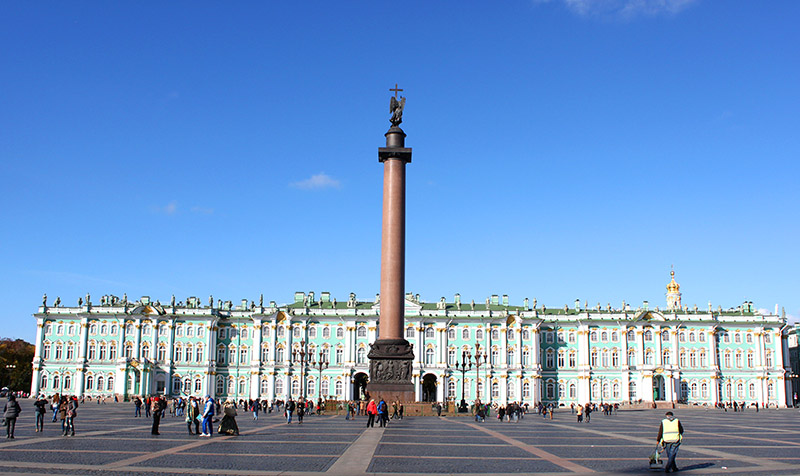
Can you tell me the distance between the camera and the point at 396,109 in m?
51.4

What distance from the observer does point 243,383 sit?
97.4m

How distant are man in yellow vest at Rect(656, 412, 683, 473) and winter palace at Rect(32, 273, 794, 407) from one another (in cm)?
7840

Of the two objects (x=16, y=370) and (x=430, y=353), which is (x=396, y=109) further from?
(x=16, y=370)

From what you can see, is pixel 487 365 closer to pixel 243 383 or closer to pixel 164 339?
pixel 243 383

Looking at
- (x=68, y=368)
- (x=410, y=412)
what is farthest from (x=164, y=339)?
(x=410, y=412)

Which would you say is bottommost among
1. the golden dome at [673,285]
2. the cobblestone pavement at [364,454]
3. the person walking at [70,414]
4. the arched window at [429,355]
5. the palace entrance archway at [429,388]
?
the palace entrance archway at [429,388]

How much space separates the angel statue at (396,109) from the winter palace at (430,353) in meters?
49.5

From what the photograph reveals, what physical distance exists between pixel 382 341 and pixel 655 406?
55.6 metres

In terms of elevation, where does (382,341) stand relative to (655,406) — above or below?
above

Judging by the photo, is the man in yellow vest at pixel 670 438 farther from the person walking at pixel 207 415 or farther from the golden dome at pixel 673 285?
the golden dome at pixel 673 285

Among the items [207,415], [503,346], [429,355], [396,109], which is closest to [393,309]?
[396,109]

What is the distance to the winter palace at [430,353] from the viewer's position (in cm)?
9619

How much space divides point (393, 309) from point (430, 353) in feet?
172

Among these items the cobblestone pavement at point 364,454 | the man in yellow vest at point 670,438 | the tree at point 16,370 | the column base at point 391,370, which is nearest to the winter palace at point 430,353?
the tree at point 16,370
